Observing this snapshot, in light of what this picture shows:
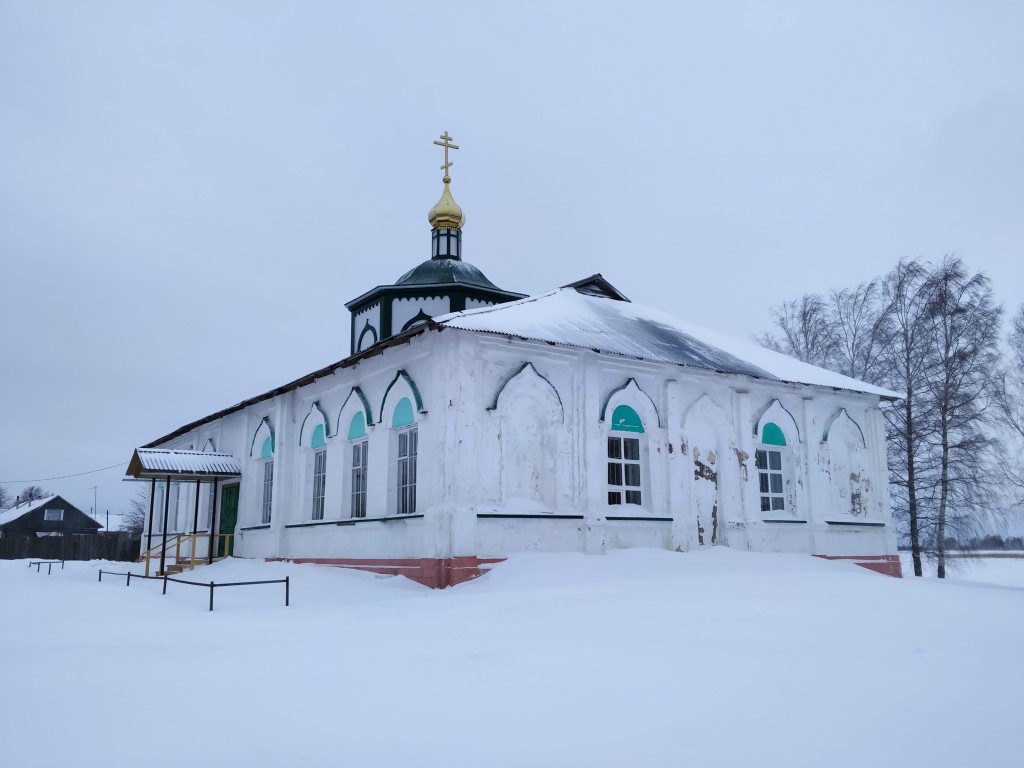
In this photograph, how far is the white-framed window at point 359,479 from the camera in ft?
47.5

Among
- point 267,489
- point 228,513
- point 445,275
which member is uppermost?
point 445,275

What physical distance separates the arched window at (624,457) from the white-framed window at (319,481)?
5.78 m

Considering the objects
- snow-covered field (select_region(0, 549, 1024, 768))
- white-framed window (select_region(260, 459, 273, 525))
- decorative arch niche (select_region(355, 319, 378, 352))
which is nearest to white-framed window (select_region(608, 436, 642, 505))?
snow-covered field (select_region(0, 549, 1024, 768))

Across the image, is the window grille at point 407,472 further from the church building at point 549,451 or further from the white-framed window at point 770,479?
the white-framed window at point 770,479

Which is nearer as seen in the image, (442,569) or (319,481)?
(442,569)

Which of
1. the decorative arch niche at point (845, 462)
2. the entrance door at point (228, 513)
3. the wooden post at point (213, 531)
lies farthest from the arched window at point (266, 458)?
the decorative arch niche at point (845, 462)

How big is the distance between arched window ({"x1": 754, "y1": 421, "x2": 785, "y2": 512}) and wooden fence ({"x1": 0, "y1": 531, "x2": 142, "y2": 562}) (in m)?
26.0

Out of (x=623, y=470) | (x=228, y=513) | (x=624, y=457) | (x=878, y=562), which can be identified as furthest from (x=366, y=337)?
(x=878, y=562)

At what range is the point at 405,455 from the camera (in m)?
13.2

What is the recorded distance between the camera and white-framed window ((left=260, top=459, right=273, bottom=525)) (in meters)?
18.0

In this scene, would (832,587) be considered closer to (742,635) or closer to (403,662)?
(742,635)

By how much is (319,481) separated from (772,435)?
885 cm

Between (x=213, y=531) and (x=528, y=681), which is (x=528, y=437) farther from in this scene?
(x=213, y=531)

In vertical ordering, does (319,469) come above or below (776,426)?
below
